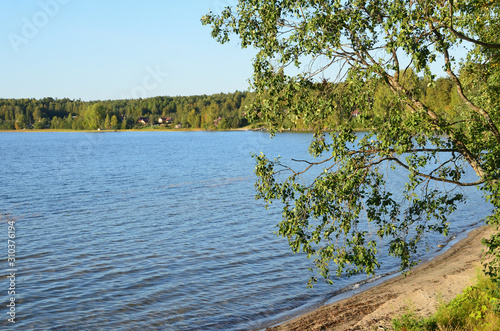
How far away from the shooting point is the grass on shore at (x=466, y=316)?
27.4ft

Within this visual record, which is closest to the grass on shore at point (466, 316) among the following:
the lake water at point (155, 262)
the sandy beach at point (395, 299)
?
the sandy beach at point (395, 299)

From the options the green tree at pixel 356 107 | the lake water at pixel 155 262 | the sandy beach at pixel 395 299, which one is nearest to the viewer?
the green tree at pixel 356 107

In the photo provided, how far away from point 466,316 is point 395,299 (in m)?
3.34

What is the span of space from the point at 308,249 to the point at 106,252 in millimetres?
13826

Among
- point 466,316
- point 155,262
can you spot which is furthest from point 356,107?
point 155,262

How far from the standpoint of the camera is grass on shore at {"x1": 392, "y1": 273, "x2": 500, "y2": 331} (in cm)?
836

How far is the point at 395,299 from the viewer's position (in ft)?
40.4

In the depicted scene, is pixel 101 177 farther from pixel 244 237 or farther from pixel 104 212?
pixel 244 237

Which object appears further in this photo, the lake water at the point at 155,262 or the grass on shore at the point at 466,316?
the lake water at the point at 155,262

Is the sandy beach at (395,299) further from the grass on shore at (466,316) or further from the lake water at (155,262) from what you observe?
the lake water at (155,262)

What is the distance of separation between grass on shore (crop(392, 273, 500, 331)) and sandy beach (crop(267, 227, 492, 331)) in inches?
27.8

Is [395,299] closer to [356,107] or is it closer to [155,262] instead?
[356,107]

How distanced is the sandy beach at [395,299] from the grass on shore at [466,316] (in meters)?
0.71

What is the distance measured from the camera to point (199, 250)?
67.0 feet
